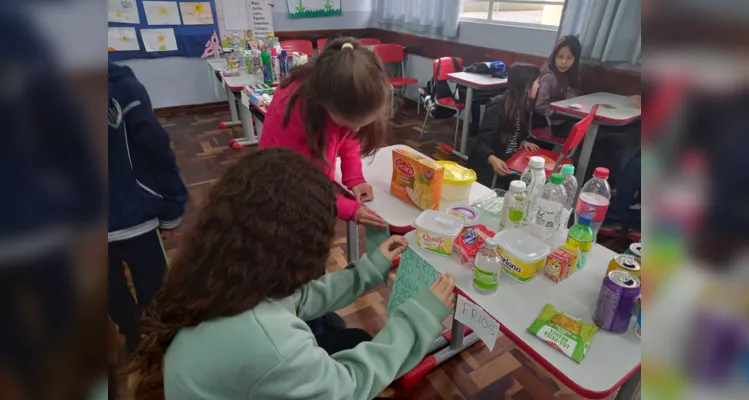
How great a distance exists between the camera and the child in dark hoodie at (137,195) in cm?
99

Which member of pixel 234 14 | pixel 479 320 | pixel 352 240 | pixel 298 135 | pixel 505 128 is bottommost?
pixel 352 240

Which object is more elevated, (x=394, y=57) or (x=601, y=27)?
(x=601, y=27)

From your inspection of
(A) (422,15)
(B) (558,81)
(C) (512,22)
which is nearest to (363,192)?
(B) (558,81)

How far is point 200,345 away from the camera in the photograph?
25.1 inches

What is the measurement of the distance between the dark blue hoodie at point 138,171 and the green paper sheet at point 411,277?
2.24ft

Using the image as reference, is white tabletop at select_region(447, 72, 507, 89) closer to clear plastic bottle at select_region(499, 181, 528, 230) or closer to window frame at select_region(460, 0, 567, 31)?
window frame at select_region(460, 0, 567, 31)

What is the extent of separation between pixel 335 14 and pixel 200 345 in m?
4.75

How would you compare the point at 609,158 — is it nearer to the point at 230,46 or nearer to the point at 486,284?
the point at 486,284

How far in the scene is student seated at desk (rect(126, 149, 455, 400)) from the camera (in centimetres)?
63

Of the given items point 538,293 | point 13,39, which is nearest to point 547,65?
point 538,293

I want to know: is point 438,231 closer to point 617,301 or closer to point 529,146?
point 617,301

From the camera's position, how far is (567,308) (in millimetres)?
860

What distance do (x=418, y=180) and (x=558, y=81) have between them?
6.59 feet

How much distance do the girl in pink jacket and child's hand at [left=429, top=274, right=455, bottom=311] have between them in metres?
0.32
